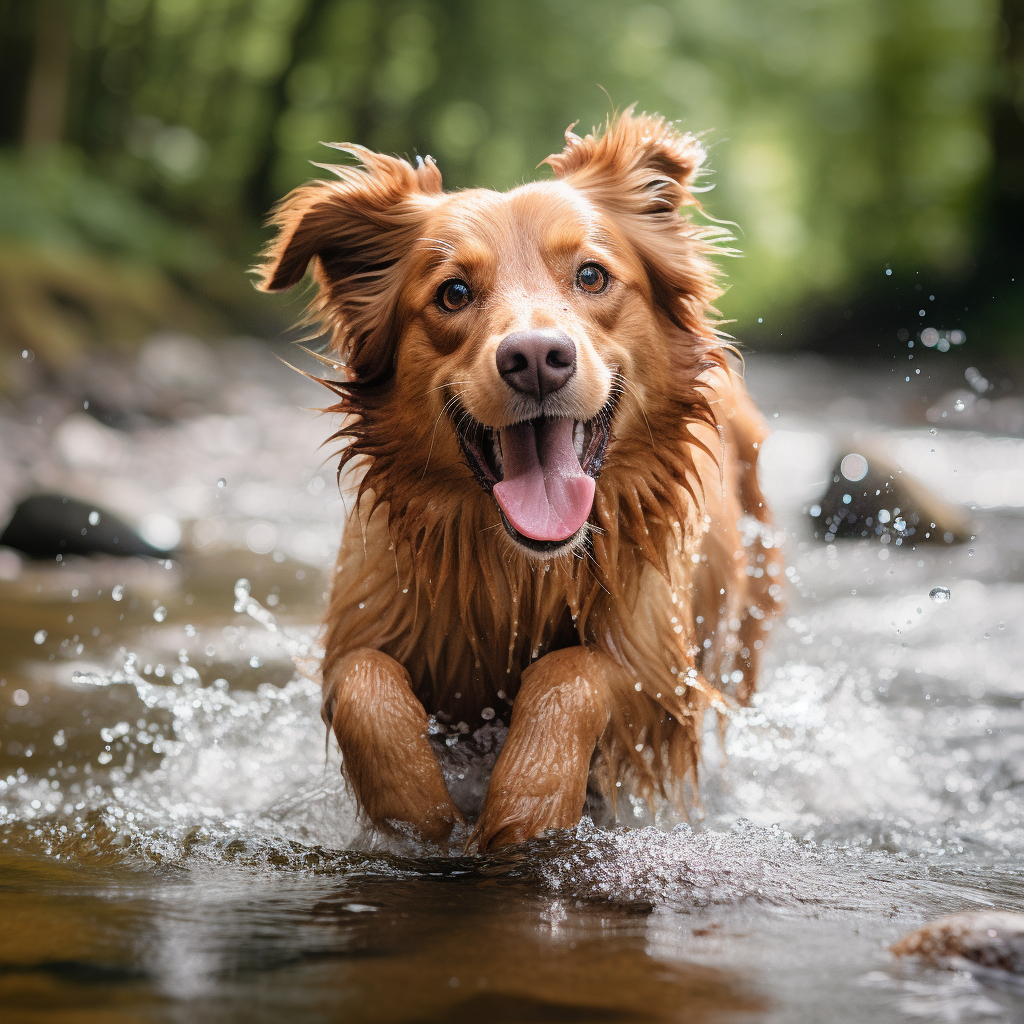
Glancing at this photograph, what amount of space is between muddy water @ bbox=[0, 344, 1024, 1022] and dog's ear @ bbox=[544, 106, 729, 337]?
158 cm

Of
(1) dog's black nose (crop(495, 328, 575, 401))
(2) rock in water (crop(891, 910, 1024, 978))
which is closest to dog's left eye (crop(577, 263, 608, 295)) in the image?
(1) dog's black nose (crop(495, 328, 575, 401))

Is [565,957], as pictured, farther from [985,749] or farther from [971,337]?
[971,337]

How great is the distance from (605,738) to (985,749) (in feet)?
5.34

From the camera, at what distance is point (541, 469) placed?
11.1ft

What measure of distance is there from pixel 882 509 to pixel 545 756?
5.48 metres

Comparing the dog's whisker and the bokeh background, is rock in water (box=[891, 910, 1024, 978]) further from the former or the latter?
the bokeh background

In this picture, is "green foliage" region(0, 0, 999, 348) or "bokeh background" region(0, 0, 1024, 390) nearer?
"bokeh background" region(0, 0, 1024, 390)

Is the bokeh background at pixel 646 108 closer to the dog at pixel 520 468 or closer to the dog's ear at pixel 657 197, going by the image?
the dog's ear at pixel 657 197

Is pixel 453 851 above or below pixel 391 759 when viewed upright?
below

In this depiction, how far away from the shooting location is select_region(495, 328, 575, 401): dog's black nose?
3119 millimetres

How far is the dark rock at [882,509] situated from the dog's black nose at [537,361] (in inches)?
202

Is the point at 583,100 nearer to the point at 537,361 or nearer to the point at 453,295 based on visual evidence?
the point at 453,295

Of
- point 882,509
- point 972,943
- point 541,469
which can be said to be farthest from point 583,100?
point 972,943

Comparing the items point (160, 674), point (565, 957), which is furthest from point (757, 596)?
point (565, 957)
